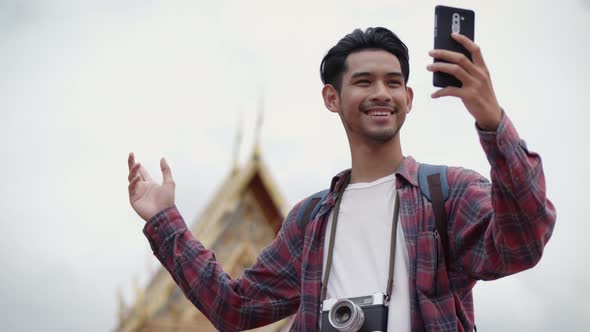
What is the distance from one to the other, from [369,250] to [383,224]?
70 mm

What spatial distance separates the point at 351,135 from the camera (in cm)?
227

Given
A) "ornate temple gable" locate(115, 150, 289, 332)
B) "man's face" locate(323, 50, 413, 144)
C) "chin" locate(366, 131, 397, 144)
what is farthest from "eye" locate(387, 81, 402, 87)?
"ornate temple gable" locate(115, 150, 289, 332)

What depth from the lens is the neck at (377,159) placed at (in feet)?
7.36

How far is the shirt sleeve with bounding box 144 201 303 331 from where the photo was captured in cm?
235

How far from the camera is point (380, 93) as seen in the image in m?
2.15

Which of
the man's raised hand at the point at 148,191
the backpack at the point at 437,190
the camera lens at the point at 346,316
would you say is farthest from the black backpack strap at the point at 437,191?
the man's raised hand at the point at 148,191

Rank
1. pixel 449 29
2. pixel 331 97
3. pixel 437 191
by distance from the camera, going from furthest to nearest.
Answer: pixel 331 97 → pixel 437 191 → pixel 449 29

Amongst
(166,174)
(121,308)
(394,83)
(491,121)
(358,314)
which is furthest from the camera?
(121,308)

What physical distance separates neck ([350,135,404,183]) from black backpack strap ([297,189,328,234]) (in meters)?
0.13

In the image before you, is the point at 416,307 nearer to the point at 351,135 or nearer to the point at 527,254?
the point at 527,254

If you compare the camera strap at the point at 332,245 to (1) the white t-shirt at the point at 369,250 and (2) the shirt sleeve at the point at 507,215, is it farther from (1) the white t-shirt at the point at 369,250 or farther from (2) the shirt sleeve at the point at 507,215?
(2) the shirt sleeve at the point at 507,215

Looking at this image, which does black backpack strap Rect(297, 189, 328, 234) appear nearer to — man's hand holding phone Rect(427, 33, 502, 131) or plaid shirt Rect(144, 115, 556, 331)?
plaid shirt Rect(144, 115, 556, 331)

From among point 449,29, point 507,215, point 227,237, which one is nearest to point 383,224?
point 507,215

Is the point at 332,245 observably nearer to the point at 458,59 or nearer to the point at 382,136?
the point at 382,136
